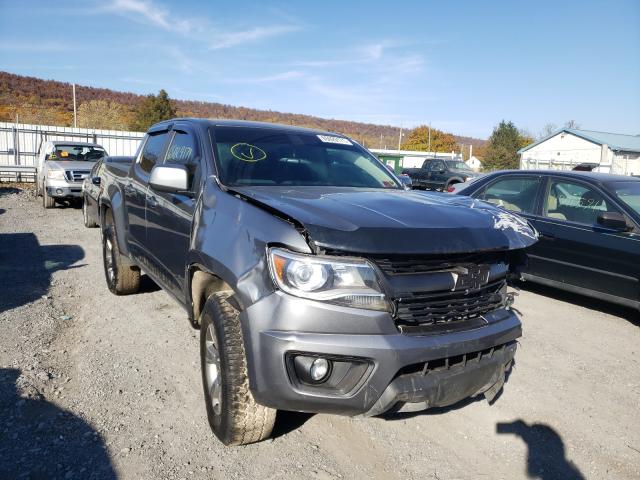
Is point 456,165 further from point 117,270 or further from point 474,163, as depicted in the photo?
point 474,163

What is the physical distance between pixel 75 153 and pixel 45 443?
12040mm

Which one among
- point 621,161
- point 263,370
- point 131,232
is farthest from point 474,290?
point 621,161

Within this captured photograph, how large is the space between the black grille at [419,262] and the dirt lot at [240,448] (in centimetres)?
109

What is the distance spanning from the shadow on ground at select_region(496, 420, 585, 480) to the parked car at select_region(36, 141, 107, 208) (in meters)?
11.8

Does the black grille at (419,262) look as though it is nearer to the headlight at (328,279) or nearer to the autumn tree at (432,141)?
the headlight at (328,279)

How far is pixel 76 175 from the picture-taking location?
39.3 feet

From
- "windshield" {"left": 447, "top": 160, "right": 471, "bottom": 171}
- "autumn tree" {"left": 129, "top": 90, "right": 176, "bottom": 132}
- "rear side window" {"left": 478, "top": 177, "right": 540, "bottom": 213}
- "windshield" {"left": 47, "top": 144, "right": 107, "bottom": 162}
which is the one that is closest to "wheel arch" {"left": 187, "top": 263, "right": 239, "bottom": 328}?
"rear side window" {"left": 478, "top": 177, "right": 540, "bottom": 213}

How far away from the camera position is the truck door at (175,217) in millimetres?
3182

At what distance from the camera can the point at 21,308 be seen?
468cm

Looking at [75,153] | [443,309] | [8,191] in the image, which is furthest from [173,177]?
[8,191]

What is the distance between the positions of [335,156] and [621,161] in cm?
3996

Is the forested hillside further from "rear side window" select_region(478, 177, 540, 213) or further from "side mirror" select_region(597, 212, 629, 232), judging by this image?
"side mirror" select_region(597, 212, 629, 232)

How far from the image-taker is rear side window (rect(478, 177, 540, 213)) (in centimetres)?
607

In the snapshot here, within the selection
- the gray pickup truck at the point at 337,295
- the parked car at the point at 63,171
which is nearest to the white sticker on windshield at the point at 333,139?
the gray pickup truck at the point at 337,295
